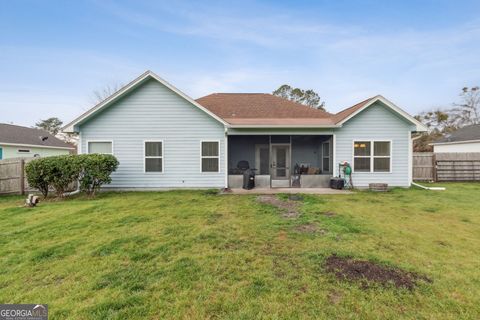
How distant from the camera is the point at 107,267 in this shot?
131 inches

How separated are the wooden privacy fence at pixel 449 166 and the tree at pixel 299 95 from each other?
570 inches

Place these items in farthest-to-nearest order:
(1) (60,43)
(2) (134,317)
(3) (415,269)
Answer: (1) (60,43) → (3) (415,269) → (2) (134,317)

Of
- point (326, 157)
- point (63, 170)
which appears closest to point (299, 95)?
point (326, 157)

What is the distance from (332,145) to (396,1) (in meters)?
8.60

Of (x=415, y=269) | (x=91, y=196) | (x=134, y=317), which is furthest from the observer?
(x=91, y=196)

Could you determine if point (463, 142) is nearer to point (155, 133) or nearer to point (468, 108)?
point (468, 108)

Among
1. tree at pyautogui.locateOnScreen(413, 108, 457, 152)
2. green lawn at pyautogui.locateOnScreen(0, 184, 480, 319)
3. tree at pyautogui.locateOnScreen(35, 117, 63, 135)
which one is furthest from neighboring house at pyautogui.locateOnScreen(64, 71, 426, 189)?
tree at pyautogui.locateOnScreen(35, 117, 63, 135)

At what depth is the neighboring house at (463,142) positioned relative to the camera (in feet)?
63.0

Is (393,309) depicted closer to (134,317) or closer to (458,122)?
(134,317)

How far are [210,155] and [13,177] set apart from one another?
8.71 metres

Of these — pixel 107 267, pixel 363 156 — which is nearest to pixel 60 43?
pixel 107 267

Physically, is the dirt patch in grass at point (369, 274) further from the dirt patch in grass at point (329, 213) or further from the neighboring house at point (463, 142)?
the neighboring house at point (463, 142)

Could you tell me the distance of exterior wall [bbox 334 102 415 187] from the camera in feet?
34.3

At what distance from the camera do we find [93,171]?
8688 millimetres
